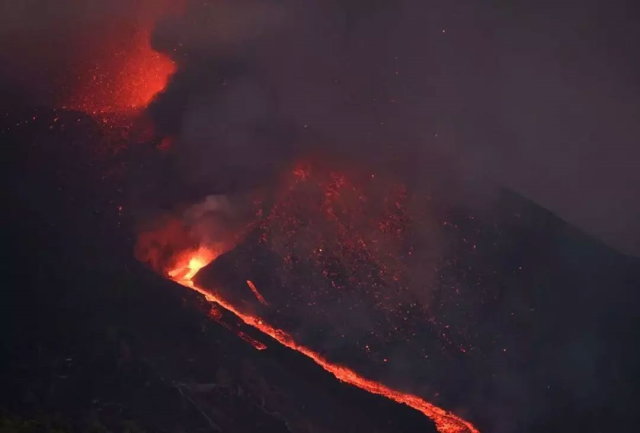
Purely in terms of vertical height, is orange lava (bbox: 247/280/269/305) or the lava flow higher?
orange lava (bbox: 247/280/269/305)

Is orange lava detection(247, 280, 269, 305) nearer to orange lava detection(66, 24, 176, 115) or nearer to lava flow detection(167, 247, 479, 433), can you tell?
lava flow detection(167, 247, 479, 433)

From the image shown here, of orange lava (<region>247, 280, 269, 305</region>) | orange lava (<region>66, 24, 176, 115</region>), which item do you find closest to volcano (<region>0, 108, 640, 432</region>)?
orange lava (<region>247, 280, 269, 305</region>)

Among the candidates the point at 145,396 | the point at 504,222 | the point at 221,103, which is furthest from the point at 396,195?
the point at 145,396

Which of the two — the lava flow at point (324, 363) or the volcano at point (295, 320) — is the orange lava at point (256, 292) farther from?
the lava flow at point (324, 363)

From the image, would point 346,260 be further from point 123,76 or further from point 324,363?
point 123,76

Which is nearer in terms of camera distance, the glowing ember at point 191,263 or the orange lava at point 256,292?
the glowing ember at point 191,263

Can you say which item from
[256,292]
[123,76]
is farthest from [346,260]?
[123,76]

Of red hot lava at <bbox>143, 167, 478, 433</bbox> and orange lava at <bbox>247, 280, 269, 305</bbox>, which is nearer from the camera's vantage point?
red hot lava at <bbox>143, 167, 478, 433</bbox>

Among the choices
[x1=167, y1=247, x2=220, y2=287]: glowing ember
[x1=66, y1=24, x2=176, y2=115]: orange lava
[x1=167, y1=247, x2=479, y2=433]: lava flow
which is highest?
[x1=66, y1=24, x2=176, y2=115]: orange lava

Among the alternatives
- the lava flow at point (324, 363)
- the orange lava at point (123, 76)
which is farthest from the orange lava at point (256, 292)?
the orange lava at point (123, 76)

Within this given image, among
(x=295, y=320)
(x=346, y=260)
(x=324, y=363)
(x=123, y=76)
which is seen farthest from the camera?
(x=123, y=76)
